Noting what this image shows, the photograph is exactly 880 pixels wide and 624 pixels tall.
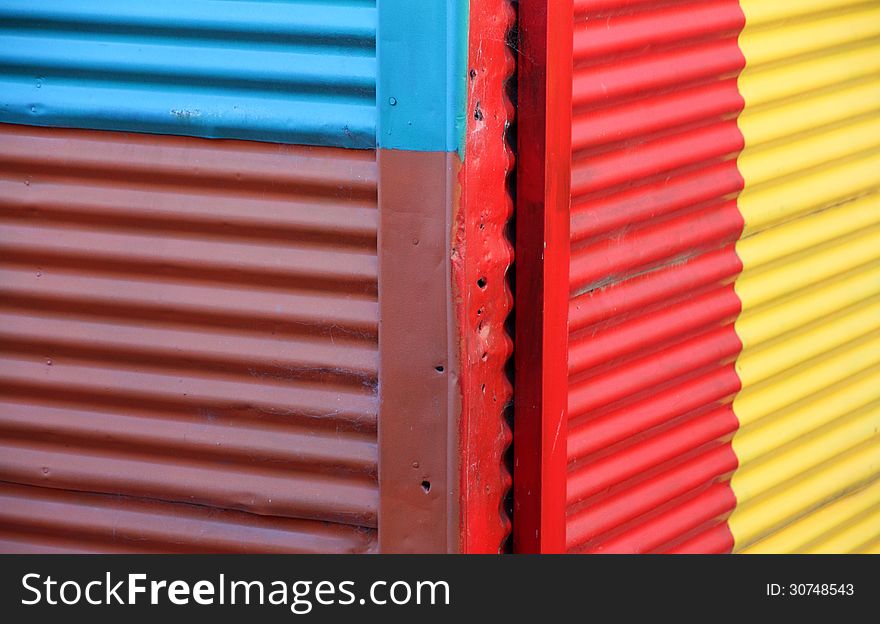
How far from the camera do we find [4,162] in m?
2.82

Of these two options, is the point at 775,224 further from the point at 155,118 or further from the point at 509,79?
the point at 155,118

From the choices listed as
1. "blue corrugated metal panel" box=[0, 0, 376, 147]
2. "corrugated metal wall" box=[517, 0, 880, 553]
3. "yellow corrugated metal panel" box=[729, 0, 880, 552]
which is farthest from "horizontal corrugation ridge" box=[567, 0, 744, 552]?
"blue corrugated metal panel" box=[0, 0, 376, 147]

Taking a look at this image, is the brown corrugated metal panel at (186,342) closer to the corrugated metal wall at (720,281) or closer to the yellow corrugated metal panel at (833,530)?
the corrugated metal wall at (720,281)

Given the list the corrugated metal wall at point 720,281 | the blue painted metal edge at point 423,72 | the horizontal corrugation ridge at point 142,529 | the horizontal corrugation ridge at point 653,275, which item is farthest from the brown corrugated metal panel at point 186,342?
the horizontal corrugation ridge at point 653,275

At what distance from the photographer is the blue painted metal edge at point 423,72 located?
2461mm

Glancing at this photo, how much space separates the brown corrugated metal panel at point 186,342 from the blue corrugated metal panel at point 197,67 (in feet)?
0.17

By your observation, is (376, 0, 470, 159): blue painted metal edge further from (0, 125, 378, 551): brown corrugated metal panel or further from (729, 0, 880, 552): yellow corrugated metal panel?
(729, 0, 880, 552): yellow corrugated metal panel

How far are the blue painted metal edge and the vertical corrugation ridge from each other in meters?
0.03

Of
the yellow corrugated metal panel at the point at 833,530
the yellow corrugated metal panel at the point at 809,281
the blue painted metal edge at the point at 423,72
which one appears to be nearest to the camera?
the blue painted metal edge at the point at 423,72

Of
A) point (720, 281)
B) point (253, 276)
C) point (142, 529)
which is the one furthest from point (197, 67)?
point (720, 281)

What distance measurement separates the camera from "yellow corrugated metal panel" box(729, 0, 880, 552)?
346cm

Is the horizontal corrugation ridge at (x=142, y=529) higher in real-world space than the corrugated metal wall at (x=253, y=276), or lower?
lower

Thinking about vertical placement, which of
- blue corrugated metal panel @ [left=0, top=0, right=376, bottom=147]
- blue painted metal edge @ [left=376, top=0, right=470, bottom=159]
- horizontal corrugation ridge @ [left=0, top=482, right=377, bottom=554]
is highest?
blue corrugated metal panel @ [left=0, top=0, right=376, bottom=147]

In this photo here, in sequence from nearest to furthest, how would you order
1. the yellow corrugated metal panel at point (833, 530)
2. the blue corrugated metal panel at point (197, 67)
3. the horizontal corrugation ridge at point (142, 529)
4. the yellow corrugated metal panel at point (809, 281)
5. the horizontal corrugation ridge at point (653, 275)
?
the blue corrugated metal panel at point (197, 67)
the horizontal corrugation ridge at point (142, 529)
the horizontal corrugation ridge at point (653, 275)
the yellow corrugated metal panel at point (809, 281)
the yellow corrugated metal panel at point (833, 530)
